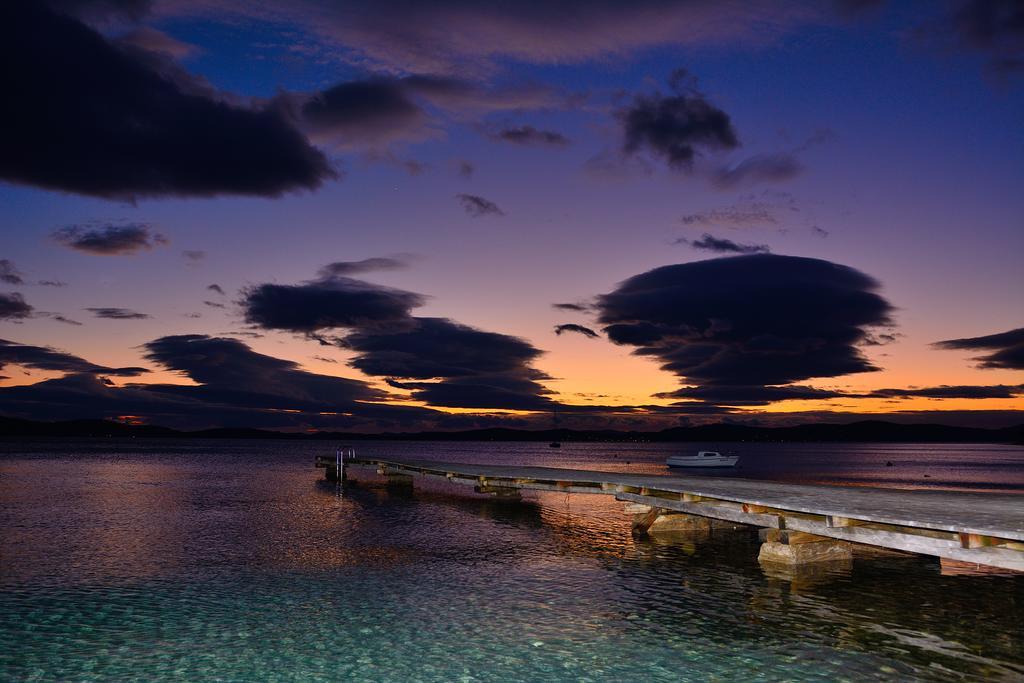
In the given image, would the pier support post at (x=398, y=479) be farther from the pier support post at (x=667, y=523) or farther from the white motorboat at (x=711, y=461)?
the white motorboat at (x=711, y=461)

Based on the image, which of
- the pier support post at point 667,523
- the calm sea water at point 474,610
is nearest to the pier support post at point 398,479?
the calm sea water at point 474,610

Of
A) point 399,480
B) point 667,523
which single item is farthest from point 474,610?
point 399,480

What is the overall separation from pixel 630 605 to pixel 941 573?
9.95 m

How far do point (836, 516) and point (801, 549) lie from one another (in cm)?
301

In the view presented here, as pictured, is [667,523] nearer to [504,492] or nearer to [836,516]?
[836,516]

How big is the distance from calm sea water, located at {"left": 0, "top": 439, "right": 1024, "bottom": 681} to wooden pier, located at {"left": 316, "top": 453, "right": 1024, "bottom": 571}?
3.63 feet

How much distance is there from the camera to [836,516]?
56.4 feet

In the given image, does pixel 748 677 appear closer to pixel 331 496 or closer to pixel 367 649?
pixel 367 649

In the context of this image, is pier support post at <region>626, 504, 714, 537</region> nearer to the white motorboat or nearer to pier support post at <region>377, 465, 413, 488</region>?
pier support post at <region>377, 465, 413, 488</region>

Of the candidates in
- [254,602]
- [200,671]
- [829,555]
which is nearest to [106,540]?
[254,602]

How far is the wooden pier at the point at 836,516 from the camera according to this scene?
13688mm

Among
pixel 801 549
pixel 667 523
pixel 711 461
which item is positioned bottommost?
pixel 711 461

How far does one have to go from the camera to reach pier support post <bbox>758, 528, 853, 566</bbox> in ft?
64.6

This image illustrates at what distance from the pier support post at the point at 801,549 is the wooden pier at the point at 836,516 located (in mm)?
28
